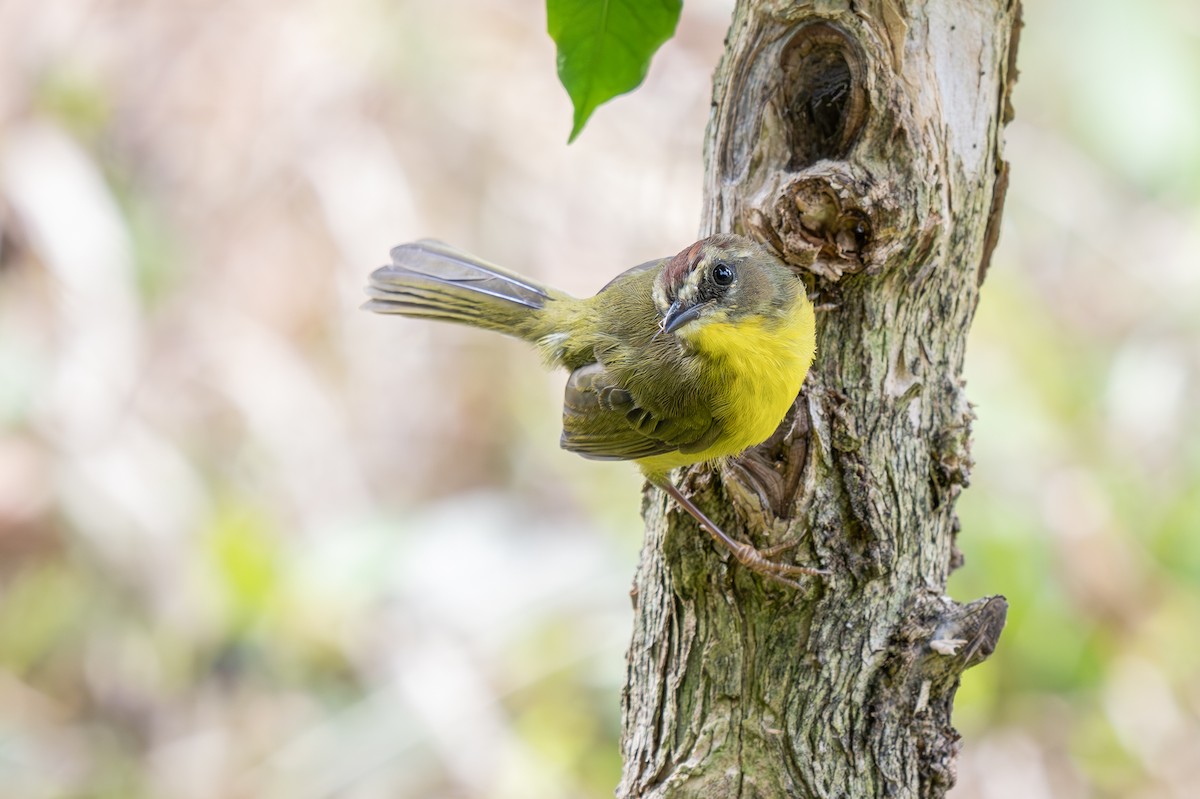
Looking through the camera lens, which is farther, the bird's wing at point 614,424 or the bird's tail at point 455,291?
the bird's tail at point 455,291

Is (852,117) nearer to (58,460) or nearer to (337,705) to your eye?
(337,705)

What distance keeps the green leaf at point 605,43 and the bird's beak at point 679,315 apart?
1.68 ft

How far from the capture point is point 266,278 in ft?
22.0

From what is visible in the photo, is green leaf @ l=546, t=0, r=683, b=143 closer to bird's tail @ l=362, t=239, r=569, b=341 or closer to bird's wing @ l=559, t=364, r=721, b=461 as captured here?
Result: bird's wing @ l=559, t=364, r=721, b=461

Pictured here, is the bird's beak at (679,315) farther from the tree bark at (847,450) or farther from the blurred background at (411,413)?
the blurred background at (411,413)

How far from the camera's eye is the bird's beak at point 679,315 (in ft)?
8.90

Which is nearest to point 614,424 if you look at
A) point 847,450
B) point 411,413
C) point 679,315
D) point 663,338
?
point 663,338

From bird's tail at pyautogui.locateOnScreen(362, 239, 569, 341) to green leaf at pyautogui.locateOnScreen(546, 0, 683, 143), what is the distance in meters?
1.05

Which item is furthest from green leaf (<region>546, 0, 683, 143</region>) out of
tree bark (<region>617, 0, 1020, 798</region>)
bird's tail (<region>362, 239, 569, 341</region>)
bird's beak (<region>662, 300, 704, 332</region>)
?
bird's tail (<region>362, 239, 569, 341</region>)

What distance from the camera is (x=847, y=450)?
239cm

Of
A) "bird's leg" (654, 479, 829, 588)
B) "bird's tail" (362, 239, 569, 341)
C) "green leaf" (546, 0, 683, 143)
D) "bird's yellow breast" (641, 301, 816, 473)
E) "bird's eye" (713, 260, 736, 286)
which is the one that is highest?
"bird's tail" (362, 239, 569, 341)

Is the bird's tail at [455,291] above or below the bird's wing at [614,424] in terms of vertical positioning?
above

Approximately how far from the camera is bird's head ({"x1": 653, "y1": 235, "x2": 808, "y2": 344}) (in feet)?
8.27

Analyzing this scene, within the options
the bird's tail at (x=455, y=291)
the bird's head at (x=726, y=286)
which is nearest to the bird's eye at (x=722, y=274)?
the bird's head at (x=726, y=286)
